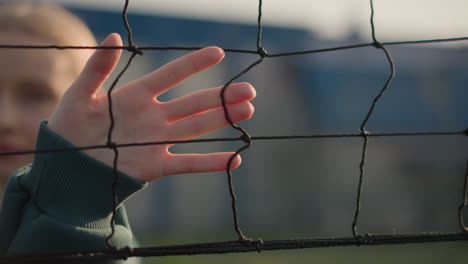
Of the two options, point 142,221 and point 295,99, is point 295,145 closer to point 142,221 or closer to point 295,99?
point 295,99

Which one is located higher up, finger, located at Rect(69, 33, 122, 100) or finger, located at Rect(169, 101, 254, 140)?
finger, located at Rect(69, 33, 122, 100)

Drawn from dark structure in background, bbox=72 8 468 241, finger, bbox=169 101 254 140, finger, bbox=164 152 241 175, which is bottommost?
dark structure in background, bbox=72 8 468 241

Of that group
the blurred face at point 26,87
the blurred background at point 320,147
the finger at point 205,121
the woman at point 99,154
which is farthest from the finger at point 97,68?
the blurred background at point 320,147

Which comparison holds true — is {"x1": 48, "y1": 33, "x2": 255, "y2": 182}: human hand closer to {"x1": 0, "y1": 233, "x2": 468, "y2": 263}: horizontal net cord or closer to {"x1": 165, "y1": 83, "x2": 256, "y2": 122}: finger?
{"x1": 165, "y1": 83, "x2": 256, "y2": 122}: finger

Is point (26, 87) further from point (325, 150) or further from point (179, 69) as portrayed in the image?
point (325, 150)

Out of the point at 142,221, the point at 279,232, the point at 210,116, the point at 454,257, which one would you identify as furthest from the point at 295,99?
the point at 210,116

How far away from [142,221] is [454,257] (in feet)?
8.39

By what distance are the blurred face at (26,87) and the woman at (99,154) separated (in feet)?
1.19

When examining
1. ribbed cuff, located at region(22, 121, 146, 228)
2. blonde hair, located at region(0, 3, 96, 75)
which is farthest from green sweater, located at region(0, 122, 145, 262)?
blonde hair, located at region(0, 3, 96, 75)

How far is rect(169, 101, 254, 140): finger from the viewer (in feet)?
2.39

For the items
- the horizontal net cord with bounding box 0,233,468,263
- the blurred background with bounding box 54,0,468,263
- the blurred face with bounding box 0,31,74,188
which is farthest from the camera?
the blurred background with bounding box 54,0,468,263

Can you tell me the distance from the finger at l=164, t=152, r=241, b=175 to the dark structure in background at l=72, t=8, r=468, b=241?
13.5ft

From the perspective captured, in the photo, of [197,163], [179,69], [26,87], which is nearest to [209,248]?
[197,163]

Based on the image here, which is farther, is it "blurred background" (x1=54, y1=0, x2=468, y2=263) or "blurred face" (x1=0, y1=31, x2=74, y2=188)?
"blurred background" (x1=54, y1=0, x2=468, y2=263)
